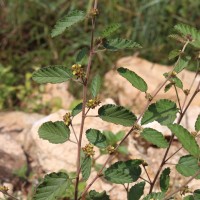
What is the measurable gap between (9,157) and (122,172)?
1674 mm

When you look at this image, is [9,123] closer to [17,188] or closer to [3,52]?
[17,188]

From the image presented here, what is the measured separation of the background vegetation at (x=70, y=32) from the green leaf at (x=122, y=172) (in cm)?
309

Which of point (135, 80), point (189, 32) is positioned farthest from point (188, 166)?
point (189, 32)

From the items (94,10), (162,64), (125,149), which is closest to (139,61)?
(162,64)

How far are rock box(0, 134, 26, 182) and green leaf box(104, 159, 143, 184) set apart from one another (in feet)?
4.98

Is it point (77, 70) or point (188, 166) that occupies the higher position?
point (77, 70)

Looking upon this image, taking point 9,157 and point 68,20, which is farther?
point 9,157

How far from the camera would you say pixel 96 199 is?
202 cm

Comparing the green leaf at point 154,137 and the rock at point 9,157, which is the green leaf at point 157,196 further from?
the rock at point 9,157

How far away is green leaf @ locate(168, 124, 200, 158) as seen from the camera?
1.59 m

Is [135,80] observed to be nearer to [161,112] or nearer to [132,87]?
[161,112]

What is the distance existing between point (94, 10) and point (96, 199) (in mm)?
837

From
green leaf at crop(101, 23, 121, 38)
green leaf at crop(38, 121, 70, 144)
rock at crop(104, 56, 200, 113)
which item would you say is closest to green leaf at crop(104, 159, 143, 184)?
green leaf at crop(38, 121, 70, 144)

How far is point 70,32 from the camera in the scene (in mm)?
5238
